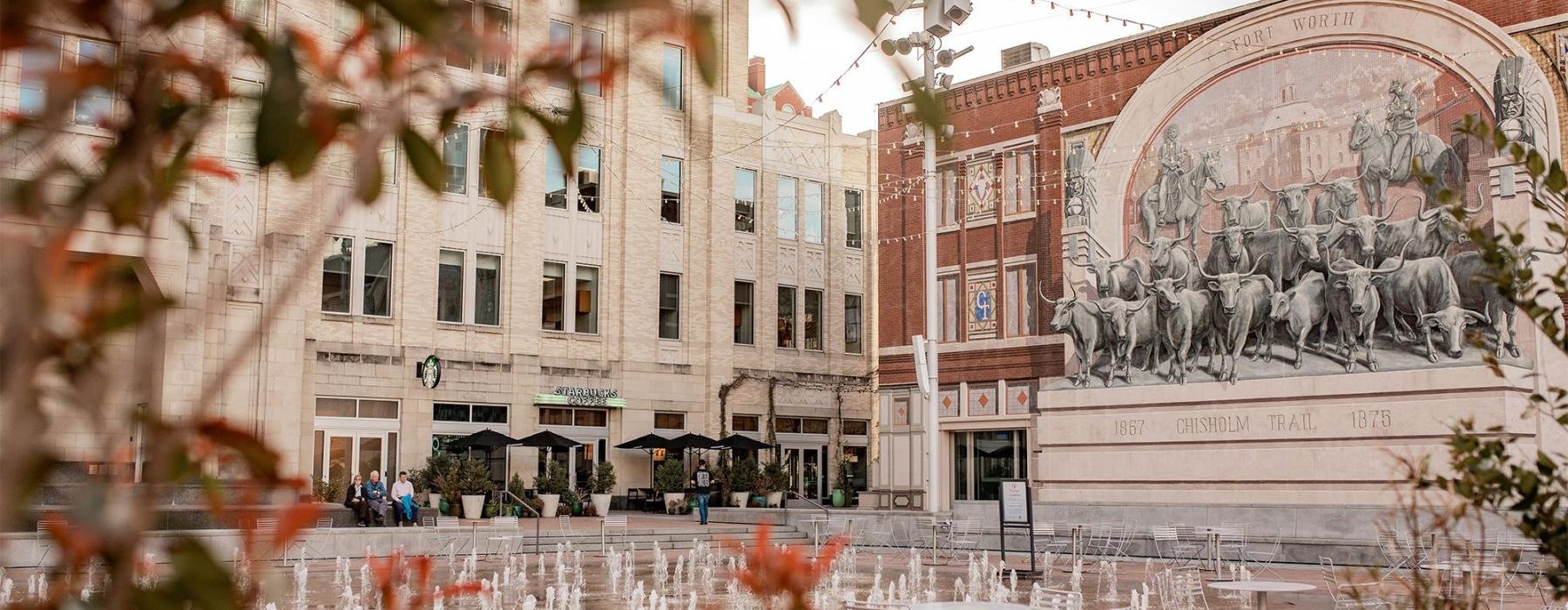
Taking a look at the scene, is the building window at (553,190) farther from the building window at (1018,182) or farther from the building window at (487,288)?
the building window at (1018,182)

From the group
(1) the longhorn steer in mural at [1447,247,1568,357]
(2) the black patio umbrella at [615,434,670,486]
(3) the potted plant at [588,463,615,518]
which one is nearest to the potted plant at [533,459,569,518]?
(3) the potted plant at [588,463,615,518]

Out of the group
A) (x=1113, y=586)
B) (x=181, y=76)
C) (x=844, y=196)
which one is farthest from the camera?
(x=844, y=196)

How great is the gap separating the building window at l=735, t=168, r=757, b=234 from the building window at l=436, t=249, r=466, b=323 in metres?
8.62

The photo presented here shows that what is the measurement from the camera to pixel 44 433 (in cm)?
128

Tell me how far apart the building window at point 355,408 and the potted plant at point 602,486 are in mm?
5175

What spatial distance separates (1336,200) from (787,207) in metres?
19.1

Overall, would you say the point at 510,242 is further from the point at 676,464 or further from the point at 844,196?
the point at 844,196

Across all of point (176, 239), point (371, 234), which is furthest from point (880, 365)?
point (176, 239)

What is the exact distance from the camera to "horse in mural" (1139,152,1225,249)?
95.9ft

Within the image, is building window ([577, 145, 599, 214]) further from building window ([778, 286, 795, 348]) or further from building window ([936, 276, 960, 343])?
building window ([936, 276, 960, 343])

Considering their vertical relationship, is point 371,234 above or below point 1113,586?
above

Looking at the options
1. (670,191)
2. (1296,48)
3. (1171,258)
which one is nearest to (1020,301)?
(1171,258)

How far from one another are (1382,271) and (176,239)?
2126 centimetres

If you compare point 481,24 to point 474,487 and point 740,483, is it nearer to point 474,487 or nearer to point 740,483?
point 474,487
